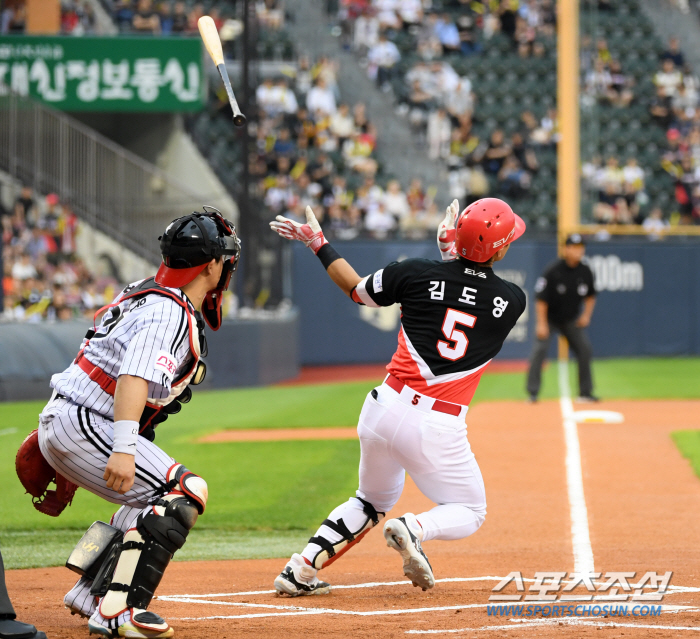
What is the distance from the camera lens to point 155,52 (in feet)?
70.2

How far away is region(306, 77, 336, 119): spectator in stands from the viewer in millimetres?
24281

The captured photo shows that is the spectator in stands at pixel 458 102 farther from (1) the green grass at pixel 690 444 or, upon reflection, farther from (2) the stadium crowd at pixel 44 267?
(1) the green grass at pixel 690 444

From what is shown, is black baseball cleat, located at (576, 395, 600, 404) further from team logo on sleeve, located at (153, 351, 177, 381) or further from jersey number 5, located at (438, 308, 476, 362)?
team logo on sleeve, located at (153, 351, 177, 381)

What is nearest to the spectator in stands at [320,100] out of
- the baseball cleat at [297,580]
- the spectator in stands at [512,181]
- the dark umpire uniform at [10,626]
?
the spectator in stands at [512,181]

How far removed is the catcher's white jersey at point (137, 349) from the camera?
393 centimetres

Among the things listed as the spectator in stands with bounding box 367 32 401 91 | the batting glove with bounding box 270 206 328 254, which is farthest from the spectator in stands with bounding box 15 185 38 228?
the batting glove with bounding box 270 206 328 254

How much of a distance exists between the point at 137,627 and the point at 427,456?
147 cm

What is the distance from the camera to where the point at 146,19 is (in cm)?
2347

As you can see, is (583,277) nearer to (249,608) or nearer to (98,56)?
(249,608)

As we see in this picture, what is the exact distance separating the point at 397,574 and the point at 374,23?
896 inches

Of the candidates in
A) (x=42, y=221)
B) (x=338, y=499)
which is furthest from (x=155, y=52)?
(x=338, y=499)

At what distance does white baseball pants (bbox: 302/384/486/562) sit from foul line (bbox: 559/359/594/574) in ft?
3.44

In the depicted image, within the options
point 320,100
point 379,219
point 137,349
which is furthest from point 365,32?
point 137,349

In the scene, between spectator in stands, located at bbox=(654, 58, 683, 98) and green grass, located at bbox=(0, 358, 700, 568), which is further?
spectator in stands, located at bbox=(654, 58, 683, 98)
